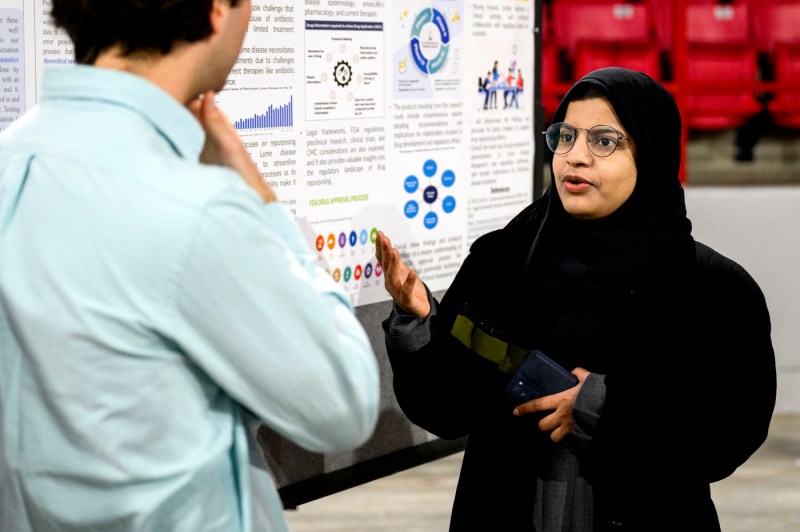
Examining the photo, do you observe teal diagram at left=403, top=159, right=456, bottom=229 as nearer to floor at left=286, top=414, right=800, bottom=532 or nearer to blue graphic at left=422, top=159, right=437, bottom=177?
blue graphic at left=422, top=159, right=437, bottom=177

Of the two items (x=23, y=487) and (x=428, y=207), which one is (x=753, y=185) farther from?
(x=23, y=487)

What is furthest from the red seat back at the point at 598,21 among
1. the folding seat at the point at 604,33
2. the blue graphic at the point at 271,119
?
the blue graphic at the point at 271,119

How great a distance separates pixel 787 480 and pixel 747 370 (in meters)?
2.63

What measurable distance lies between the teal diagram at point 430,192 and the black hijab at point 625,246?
531 millimetres

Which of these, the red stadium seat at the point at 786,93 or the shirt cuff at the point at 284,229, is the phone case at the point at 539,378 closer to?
the shirt cuff at the point at 284,229

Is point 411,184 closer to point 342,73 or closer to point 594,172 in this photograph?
point 342,73

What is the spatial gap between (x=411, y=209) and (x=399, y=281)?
0.54m

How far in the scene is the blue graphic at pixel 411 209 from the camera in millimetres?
2400

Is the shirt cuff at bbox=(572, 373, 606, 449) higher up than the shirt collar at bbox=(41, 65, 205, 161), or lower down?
lower down

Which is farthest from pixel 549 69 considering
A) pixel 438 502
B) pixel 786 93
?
pixel 438 502

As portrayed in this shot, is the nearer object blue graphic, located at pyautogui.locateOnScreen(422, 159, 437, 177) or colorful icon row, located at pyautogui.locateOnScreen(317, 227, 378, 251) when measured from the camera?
colorful icon row, located at pyautogui.locateOnScreen(317, 227, 378, 251)

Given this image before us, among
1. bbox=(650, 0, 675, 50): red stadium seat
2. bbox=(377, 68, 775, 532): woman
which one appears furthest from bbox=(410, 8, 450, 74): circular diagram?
bbox=(650, 0, 675, 50): red stadium seat

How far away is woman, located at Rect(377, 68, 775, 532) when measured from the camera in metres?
1.77

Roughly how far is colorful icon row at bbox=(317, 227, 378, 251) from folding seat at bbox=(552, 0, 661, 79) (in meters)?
3.69
